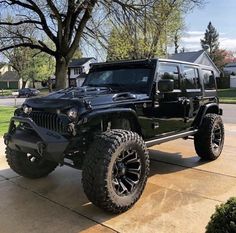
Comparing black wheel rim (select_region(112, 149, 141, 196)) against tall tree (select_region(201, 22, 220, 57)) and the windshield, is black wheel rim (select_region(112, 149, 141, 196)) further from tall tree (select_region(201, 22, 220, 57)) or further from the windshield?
tall tree (select_region(201, 22, 220, 57))

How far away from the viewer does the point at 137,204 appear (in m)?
4.81

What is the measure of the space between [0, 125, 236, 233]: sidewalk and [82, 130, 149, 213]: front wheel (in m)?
0.20

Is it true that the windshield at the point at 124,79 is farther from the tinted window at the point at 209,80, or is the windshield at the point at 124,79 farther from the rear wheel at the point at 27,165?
the tinted window at the point at 209,80

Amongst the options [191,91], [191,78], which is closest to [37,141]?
[191,91]

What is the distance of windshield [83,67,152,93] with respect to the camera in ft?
19.0

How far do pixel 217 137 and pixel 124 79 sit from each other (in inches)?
92.4

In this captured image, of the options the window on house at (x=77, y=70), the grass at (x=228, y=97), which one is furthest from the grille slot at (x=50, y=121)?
the window on house at (x=77, y=70)

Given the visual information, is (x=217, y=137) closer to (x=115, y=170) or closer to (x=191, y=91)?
(x=191, y=91)

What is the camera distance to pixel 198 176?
237 inches

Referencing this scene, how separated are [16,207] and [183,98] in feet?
10.5

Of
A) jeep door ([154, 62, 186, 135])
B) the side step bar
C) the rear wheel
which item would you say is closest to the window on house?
the side step bar

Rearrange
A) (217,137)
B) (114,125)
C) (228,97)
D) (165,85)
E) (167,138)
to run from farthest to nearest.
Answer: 1. (228,97)
2. (217,137)
3. (167,138)
4. (165,85)
5. (114,125)

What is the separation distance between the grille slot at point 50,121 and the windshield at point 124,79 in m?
1.38

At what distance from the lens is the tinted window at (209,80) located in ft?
23.9
